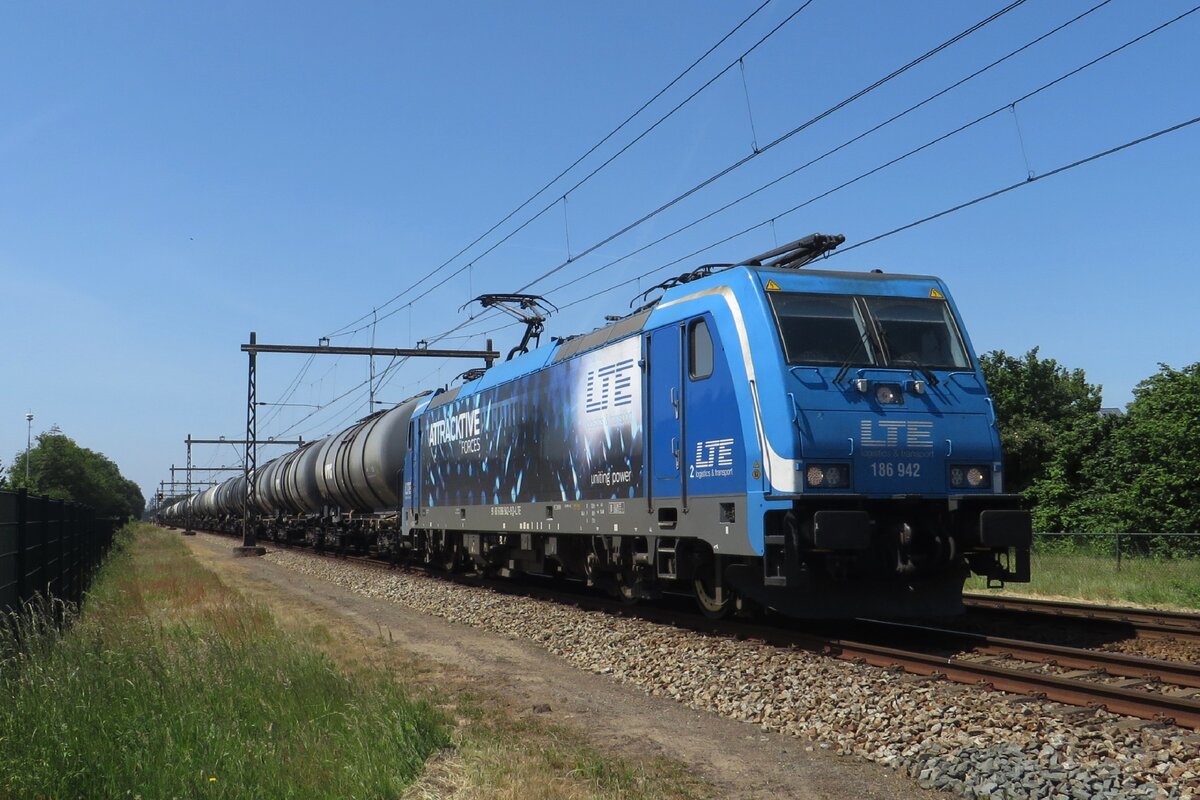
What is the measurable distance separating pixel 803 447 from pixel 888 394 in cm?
127

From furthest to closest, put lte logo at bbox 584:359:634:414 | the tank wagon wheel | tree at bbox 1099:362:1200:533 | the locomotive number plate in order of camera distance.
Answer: tree at bbox 1099:362:1200:533 → the tank wagon wheel → lte logo at bbox 584:359:634:414 → the locomotive number plate

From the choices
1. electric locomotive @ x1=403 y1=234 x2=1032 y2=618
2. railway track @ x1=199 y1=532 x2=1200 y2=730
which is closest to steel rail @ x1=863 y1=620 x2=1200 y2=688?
railway track @ x1=199 y1=532 x2=1200 y2=730

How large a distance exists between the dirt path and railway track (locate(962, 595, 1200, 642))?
547 cm

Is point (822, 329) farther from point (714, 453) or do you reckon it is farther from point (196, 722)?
point (196, 722)

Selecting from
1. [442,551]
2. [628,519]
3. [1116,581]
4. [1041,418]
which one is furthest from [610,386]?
[1041,418]

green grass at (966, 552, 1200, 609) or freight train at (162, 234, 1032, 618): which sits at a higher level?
freight train at (162, 234, 1032, 618)

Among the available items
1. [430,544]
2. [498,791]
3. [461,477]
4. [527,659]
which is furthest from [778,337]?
[430,544]

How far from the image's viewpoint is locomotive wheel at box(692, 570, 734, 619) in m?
12.2

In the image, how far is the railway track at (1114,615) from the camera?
11.2 meters

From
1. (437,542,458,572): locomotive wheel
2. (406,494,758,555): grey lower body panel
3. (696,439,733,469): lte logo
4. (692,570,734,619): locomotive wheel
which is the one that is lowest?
(692,570,734,619): locomotive wheel

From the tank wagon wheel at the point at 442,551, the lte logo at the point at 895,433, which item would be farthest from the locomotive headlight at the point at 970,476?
the tank wagon wheel at the point at 442,551

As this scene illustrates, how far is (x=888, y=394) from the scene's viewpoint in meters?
11.0

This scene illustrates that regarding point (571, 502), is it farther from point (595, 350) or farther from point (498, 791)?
point (498, 791)

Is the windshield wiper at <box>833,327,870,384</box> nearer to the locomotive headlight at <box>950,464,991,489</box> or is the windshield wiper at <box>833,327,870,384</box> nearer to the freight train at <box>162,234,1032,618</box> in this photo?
the freight train at <box>162,234,1032,618</box>
